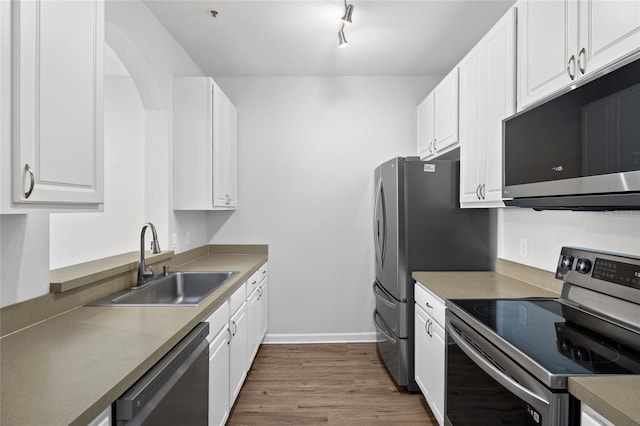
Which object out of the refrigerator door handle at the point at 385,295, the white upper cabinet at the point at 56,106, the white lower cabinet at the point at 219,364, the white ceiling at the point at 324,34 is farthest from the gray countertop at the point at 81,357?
the white ceiling at the point at 324,34

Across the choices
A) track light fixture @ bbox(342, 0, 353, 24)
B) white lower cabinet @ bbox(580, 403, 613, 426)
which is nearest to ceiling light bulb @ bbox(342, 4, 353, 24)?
track light fixture @ bbox(342, 0, 353, 24)

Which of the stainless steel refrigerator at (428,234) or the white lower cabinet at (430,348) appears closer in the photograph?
the white lower cabinet at (430,348)

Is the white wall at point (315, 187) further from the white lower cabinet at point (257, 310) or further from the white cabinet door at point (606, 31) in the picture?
the white cabinet door at point (606, 31)

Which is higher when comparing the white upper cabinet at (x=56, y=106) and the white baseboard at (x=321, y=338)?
the white upper cabinet at (x=56, y=106)

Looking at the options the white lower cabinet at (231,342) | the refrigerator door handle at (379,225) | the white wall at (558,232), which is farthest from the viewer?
the refrigerator door handle at (379,225)

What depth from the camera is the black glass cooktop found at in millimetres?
1079

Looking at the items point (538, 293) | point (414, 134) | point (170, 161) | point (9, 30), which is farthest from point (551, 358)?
point (414, 134)

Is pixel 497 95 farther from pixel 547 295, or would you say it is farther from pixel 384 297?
pixel 384 297

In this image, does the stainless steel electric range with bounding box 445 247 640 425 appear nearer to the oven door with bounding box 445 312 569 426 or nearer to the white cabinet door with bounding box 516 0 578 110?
the oven door with bounding box 445 312 569 426

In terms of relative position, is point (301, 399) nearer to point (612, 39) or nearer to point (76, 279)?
point (76, 279)

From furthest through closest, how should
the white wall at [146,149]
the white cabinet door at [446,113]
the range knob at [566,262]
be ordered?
the white cabinet door at [446,113] → the range knob at [566,262] → the white wall at [146,149]

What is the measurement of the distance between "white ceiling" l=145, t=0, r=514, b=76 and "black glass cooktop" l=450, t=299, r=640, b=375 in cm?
187

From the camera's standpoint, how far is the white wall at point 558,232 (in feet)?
5.17

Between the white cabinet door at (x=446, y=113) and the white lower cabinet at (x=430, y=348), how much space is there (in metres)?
1.13
